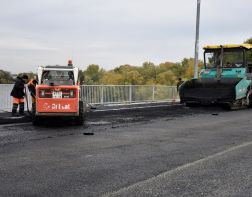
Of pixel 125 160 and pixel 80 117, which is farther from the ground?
pixel 80 117

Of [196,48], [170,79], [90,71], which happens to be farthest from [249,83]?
[90,71]

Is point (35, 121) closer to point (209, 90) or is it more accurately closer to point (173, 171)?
point (173, 171)

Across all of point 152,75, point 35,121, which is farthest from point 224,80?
point 152,75

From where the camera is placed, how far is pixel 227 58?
2139cm

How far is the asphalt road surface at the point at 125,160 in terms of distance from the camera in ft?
19.4

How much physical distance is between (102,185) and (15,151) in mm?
3223

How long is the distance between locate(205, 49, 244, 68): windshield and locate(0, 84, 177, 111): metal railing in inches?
188

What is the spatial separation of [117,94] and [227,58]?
19.7ft

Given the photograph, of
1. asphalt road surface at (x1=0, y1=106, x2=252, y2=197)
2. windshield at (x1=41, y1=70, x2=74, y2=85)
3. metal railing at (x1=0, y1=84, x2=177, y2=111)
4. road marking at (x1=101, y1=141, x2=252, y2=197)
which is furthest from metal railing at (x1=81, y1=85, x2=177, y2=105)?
road marking at (x1=101, y1=141, x2=252, y2=197)

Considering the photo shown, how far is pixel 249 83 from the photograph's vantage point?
20.9 metres

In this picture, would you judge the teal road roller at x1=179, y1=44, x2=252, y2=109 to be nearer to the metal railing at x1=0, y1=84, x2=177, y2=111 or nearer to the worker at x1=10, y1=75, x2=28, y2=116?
the metal railing at x1=0, y1=84, x2=177, y2=111

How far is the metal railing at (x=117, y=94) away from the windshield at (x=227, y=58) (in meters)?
4.78

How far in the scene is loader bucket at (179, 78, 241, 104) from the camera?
19.8 m

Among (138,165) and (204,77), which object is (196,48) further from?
(138,165)
